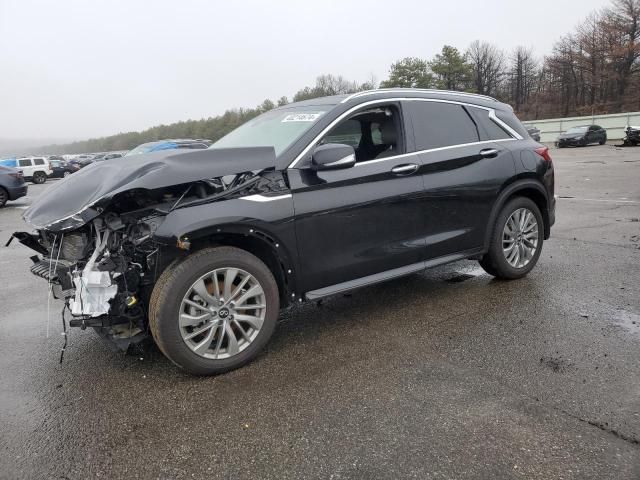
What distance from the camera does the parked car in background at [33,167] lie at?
3288cm

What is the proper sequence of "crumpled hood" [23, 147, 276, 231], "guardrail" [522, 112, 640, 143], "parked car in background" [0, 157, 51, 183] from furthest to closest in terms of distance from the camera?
1. "guardrail" [522, 112, 640, 143]
2. "parked car in background" [0, 157, 51, 183]
3. "crumpled hood" [23, 147, 276, 231]

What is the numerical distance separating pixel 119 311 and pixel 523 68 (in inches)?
3484

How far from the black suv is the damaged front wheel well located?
0.01 m

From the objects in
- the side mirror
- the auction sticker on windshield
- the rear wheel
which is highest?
the auction sticker on windshield

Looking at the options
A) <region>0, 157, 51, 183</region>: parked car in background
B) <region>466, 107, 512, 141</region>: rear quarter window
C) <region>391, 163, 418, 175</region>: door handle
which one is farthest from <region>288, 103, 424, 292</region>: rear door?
<region>0, 157, 51, 183</region>: parked car in background

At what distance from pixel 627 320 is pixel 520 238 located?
1.31 meters

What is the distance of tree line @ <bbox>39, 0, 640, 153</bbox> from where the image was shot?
2286 inches

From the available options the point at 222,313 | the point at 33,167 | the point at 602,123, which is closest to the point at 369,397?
the point at 222,313

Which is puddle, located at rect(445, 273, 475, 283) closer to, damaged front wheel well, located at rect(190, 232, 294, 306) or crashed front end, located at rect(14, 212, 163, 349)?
damaged front wheel well, located at rect(190, 232, 294, 306)

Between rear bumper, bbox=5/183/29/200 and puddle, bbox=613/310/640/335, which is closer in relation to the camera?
puddle, bbox=613/310/640/335

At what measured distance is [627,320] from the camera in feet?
12.7

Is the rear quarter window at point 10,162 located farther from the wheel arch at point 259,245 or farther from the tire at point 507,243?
the tire at point 507,243

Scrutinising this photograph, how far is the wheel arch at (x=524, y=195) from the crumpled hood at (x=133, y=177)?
7.78 feet

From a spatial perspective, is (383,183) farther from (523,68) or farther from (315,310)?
Result: (523,68)
